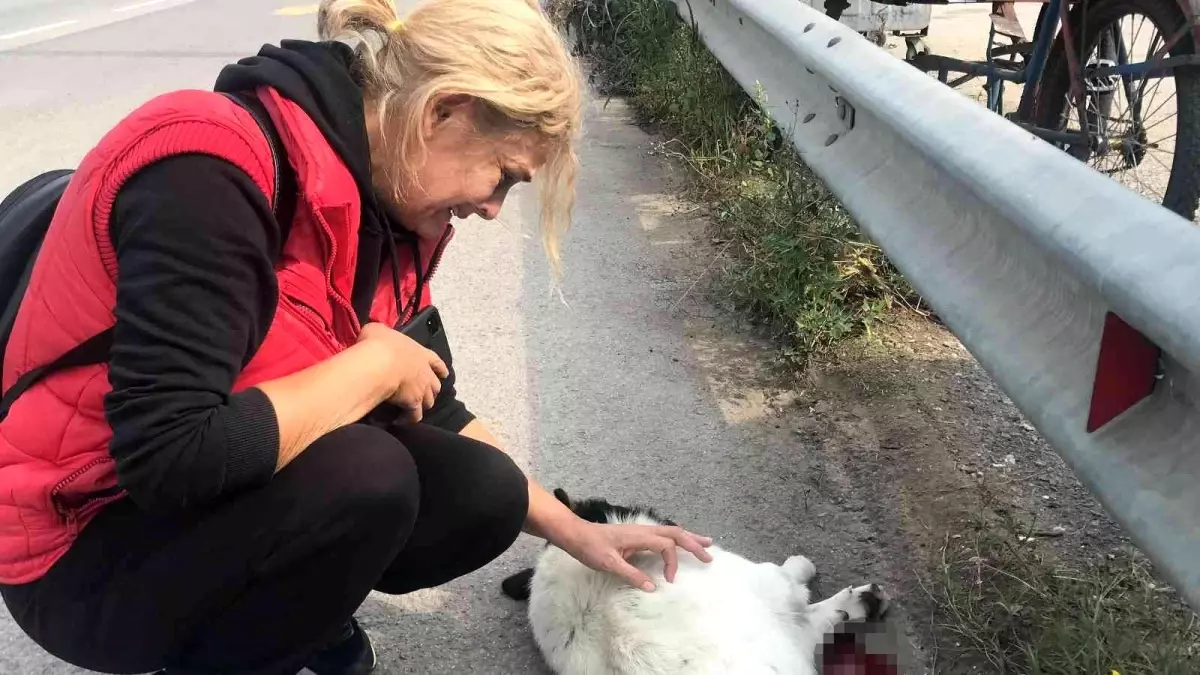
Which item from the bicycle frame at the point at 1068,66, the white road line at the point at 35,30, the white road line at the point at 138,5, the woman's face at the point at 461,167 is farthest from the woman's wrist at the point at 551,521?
the white road line at the point at 138,5

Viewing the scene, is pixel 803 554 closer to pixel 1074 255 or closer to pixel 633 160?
pixel 1074 255

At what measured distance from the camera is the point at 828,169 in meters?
2.82

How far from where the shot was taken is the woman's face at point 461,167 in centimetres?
183

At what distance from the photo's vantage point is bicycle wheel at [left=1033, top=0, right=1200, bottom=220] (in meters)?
3.62

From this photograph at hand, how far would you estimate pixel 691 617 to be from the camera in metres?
2.17

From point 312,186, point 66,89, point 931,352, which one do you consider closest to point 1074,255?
point 312,186

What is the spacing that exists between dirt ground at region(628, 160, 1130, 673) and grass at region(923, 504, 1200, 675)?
57mm

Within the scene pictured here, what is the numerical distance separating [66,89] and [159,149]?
24.5 feet

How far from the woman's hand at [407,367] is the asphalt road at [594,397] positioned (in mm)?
641

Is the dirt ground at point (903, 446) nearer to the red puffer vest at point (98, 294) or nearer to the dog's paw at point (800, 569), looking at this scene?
the dog's paw at point (800, 569)

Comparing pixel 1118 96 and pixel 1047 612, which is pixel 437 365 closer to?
pixel 1047 612

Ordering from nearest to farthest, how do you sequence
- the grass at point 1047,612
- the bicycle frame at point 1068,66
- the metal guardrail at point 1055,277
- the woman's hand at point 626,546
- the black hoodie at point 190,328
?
the metal guardrail at point 1055,277
the black hoodie at point 190,328
the grass at point 1047,612
the woman's hand at point 626,546
the bicycle frame at point 1068,66

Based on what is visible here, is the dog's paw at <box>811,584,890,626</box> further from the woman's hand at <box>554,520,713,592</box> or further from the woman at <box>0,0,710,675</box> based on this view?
the woman at <box>0,0,710,675</box>

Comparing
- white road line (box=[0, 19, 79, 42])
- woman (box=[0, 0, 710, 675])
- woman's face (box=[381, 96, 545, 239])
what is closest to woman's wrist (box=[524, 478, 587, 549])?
woman (box=[0, 0, 710, 675])
